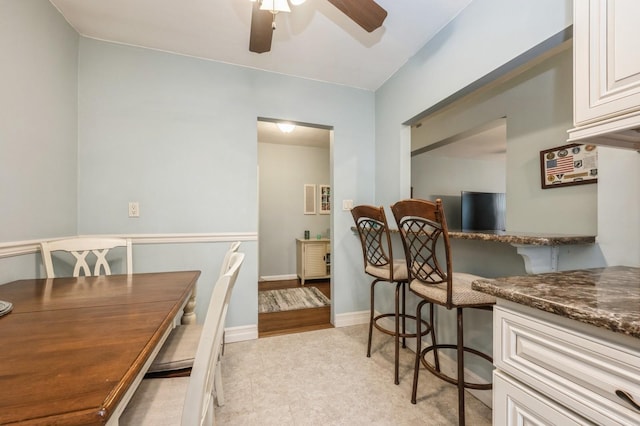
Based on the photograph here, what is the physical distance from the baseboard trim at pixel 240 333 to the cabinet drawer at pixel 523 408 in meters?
2.02

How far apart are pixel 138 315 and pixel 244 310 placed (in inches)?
63.1

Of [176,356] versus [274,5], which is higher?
[274,5]

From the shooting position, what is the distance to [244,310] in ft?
7.89

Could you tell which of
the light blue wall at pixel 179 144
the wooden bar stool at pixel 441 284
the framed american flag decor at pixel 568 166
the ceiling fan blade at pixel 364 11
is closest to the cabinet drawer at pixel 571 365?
the wooden bar stool at pixel 441 284

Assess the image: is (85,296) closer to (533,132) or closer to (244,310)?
(244,310)

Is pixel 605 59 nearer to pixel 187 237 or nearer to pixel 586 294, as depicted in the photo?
pixel 586 294

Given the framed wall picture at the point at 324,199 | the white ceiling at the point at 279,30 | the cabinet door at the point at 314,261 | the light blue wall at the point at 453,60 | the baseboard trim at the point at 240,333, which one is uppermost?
the white ceiling at the point at 279,30

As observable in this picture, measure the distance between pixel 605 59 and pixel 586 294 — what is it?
0.75 meters

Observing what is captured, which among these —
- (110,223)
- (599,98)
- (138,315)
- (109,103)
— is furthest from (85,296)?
(599,98)

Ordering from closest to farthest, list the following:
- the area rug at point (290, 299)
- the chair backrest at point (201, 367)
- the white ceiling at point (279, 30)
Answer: the chair backrest at point (201, 367), the white ceiling at point (279, 30), the area rug at point (290, 299)

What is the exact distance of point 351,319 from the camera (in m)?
2.72

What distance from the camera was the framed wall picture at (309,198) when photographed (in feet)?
16.5

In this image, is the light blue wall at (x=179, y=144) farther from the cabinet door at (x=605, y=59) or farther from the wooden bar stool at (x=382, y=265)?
the cabinet door at (x=605, y=59)

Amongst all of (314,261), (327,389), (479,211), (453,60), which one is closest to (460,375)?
(327,389)
